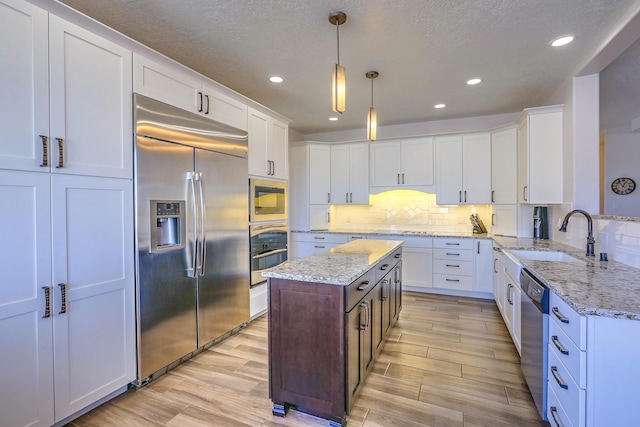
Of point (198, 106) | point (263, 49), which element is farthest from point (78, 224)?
point (263, 49)

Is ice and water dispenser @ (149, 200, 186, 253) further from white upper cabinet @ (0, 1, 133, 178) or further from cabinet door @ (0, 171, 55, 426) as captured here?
cabinet door @ (0, 171, 55, 426)

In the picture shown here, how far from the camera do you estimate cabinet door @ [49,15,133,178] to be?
1.72 m

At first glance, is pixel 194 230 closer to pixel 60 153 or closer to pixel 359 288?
pixel 60 153

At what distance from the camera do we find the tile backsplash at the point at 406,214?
4.80 meters

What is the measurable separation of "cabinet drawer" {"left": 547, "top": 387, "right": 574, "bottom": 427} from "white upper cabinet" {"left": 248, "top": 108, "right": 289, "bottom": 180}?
296 cm

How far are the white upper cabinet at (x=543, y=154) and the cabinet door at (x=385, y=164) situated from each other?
1801 mm

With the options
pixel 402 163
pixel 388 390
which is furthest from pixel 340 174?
pixel 388 390

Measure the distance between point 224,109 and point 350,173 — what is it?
2.65 metres

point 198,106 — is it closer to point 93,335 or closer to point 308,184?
point 93,335

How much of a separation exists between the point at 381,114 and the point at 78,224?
3.88 metres

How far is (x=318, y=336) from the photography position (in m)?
1.77

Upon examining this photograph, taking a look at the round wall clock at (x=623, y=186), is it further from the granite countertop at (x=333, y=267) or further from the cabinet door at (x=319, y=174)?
the granite countertop at (x=333, y=267)

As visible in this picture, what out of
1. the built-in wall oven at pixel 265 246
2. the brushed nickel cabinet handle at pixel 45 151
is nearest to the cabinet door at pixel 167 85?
the brushed nickel cabinet handle at pixel 45 151

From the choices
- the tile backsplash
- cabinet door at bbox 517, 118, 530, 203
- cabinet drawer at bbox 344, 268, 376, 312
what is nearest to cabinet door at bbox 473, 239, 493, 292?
the tile backsplash
